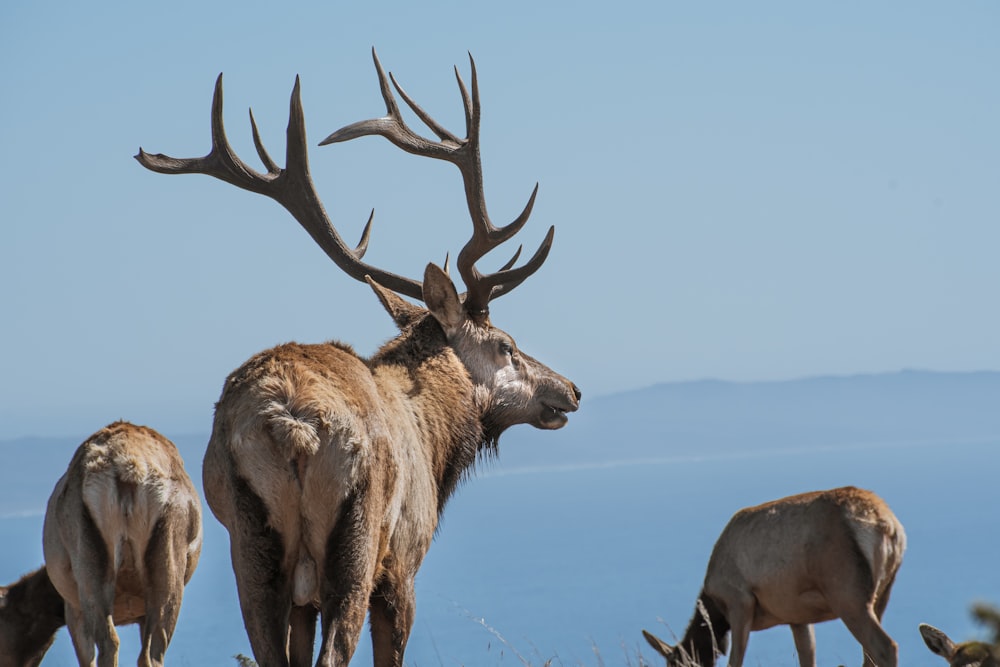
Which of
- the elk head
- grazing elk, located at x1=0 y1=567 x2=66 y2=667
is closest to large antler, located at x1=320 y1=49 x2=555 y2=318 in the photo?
the elk head

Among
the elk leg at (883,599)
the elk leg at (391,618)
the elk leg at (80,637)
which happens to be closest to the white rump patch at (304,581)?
the elk leg at (391,618)

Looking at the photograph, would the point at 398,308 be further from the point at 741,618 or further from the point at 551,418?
the point at 741,618

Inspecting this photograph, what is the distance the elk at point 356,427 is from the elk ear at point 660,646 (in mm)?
3153

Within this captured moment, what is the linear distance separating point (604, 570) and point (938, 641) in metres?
72.5

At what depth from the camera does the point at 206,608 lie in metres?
74.2

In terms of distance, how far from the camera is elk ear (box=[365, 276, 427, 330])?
721cm

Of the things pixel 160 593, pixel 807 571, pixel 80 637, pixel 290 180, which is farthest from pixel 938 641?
pixel 80 637

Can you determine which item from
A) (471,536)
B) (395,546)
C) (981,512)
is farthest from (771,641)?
(471,536)

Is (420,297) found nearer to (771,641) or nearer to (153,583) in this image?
(153,583)

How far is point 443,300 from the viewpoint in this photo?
23.1 ft

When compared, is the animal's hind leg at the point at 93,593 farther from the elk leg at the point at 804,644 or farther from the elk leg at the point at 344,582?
the elk leg at the point at 804,644

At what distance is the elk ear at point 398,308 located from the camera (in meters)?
7.21

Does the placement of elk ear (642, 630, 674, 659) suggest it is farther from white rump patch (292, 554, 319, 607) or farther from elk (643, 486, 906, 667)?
white rump patch (292, 554, 319, 607)

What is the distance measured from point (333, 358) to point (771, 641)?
53.9 m
